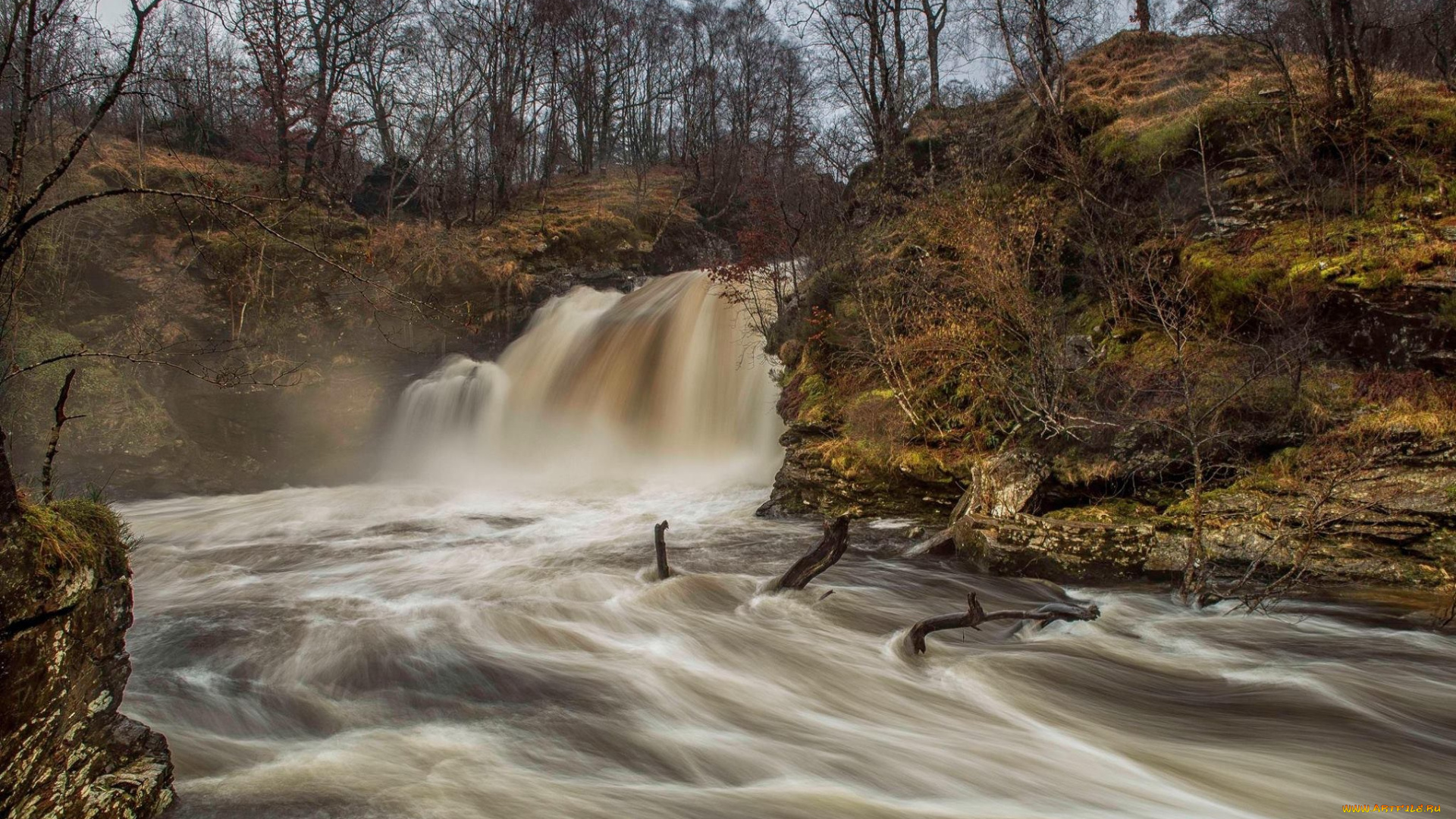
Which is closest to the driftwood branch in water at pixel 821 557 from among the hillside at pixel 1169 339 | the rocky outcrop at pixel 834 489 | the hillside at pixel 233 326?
the hillside at pixel 1169 339

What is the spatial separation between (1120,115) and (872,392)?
6.78 m

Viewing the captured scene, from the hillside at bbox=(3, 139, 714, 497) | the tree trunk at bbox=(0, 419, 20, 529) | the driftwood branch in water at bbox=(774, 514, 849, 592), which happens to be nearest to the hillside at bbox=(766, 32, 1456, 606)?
the driftwood branch in water at bbox=(774, 514, 849, 592)

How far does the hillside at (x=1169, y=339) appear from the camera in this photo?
6.80 metres

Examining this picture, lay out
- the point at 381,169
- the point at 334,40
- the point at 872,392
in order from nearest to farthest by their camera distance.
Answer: the point at 872,392, the point at 334,40, the point at 381,169

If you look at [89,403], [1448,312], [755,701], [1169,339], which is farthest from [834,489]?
[89,403]

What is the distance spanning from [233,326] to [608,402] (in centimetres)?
875

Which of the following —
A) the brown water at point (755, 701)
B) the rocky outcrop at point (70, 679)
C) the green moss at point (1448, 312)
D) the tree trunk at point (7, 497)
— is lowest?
the brown water at point (755, 701)

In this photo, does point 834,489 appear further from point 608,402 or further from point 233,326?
point 233,326

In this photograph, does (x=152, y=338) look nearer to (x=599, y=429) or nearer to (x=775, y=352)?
(x=599, y=429)

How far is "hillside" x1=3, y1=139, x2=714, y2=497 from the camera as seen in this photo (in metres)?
14.5

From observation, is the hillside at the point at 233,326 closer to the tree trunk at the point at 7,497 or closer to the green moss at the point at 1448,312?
the tree trunk at the point at 7,497

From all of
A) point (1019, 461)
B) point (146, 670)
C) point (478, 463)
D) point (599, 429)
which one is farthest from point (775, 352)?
point (146, 670)

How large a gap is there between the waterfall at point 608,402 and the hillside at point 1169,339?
9.56 feet

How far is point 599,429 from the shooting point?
662 inches
